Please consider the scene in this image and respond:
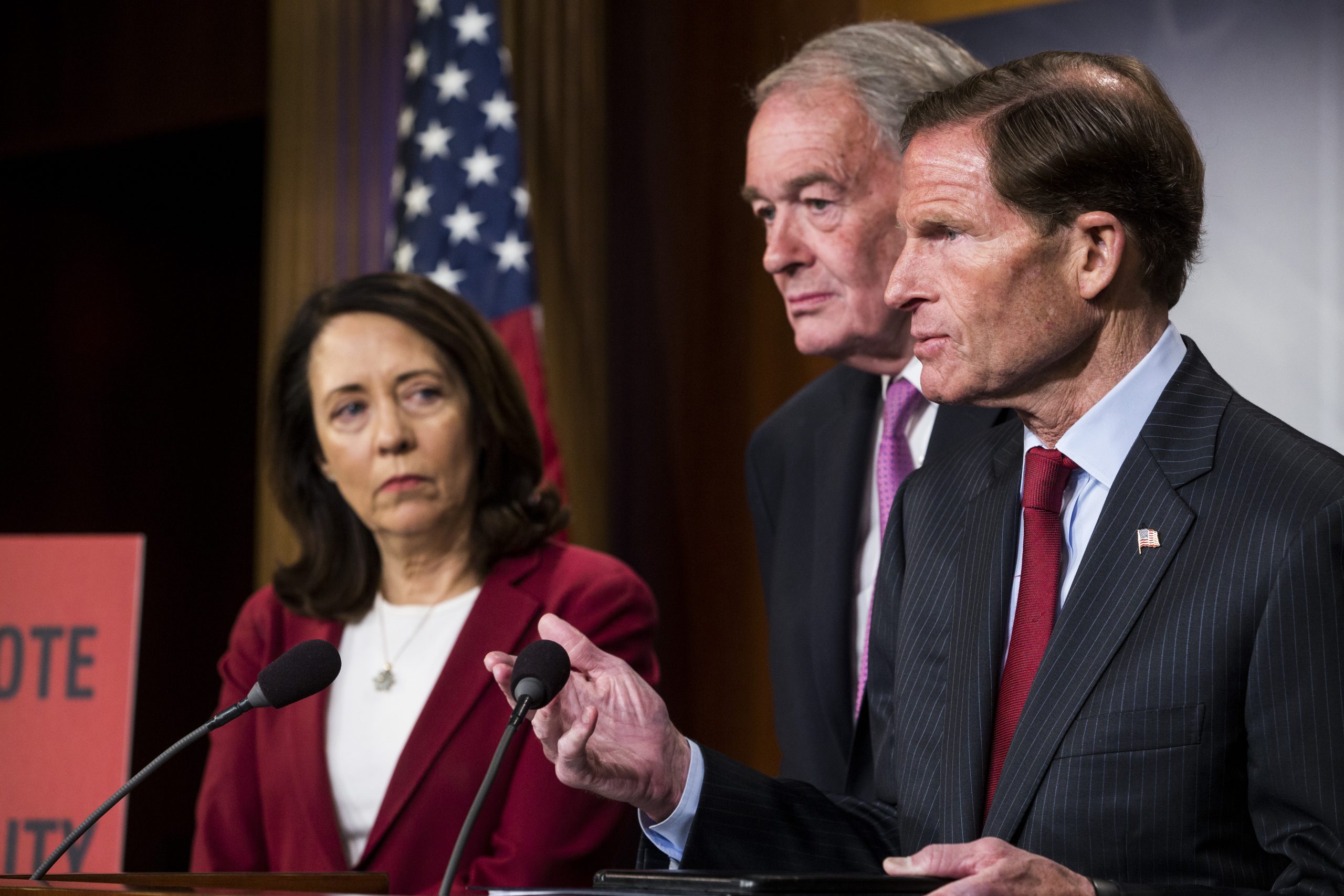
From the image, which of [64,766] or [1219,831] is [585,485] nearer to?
[64,766]

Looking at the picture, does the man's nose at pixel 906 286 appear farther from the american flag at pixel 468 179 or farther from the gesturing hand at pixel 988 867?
the american flag at pixel 468 179

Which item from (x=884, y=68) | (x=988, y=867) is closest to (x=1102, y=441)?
(x=988, y=867)

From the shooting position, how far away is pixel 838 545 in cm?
260

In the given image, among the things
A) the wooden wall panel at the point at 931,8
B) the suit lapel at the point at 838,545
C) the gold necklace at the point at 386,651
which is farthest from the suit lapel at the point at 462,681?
the wooden wall panel at the point at 931,8

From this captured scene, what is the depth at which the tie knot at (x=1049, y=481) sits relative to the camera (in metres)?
1.82

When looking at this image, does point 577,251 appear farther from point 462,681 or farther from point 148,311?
point 148,311

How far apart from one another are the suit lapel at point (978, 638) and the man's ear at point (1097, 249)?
0.29 m

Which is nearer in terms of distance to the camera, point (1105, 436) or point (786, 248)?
point (1105, 436)

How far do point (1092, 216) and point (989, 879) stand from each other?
0.83 m

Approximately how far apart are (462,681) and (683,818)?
1.05 meters

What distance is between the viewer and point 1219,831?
5.15 feet

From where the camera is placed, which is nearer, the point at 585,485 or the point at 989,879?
the point at 989,879

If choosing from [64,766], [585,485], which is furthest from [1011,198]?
[585,485]

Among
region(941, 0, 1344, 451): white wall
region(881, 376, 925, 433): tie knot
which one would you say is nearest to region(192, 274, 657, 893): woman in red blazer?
region(881, 376, 925, 433): tie knot
